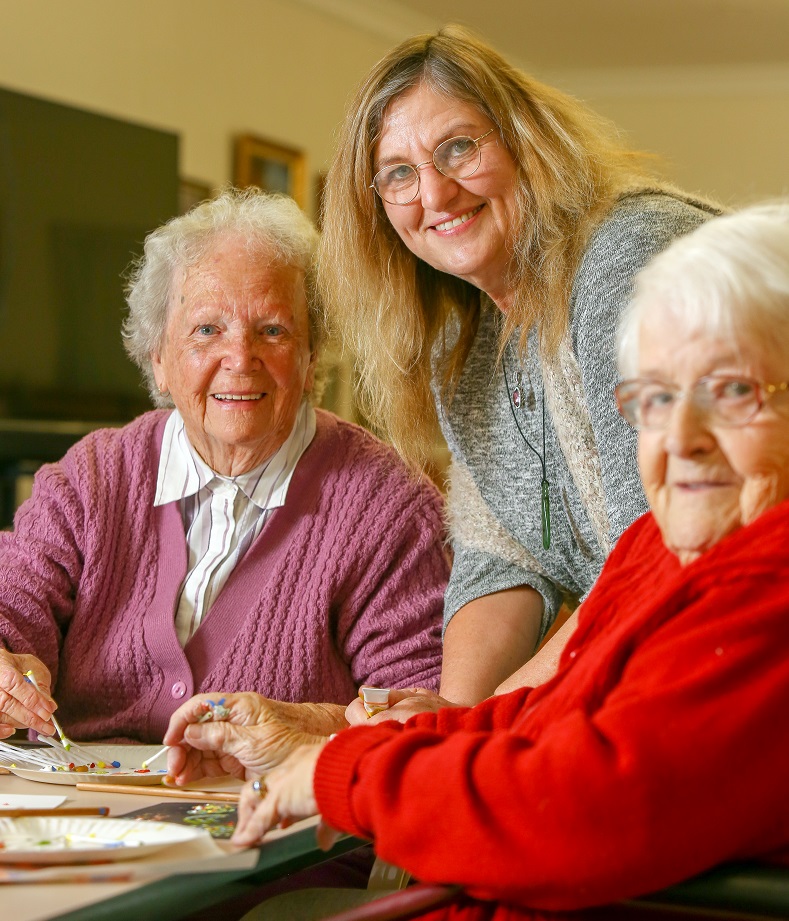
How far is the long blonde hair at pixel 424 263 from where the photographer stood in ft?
5.65

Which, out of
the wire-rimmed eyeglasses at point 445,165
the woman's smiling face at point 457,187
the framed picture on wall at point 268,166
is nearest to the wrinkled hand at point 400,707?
the woman's smiling face at point 457,187

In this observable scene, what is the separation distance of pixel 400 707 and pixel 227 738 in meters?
0.23

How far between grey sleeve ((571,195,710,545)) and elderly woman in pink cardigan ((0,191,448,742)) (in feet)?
1.48

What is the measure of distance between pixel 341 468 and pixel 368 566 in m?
0.19

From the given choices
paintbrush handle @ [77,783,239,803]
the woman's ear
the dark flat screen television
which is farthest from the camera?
the dark flat screen television

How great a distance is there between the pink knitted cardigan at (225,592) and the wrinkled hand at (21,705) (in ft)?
0.65

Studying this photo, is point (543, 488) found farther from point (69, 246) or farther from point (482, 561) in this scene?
point (69, 246)

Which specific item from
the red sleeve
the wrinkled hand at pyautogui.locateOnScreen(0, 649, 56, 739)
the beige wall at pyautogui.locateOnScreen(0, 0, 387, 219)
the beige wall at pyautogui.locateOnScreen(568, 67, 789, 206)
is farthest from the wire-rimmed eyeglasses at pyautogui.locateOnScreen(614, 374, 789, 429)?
the beige wall at pyautogui.locateOnScreen(568, 67, 789, 206)

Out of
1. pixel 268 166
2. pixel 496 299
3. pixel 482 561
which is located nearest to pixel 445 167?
pixel 496 299

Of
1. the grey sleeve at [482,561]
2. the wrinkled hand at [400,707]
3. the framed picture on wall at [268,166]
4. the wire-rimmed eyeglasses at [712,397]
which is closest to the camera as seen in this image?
the wire-rimmed eyeglasses at [712,397]

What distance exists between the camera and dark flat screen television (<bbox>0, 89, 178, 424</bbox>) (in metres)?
4.13

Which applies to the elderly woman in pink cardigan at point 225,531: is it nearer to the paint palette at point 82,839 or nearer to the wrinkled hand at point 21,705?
the wrinkled hand at point 21,705

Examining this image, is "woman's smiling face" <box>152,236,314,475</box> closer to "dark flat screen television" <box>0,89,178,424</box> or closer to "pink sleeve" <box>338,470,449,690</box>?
"pink sleeve" <box>338,470,449,690</box>

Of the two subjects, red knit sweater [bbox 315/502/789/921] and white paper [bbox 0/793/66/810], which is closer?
red knit sweater [bbox 315/502/789/921]
